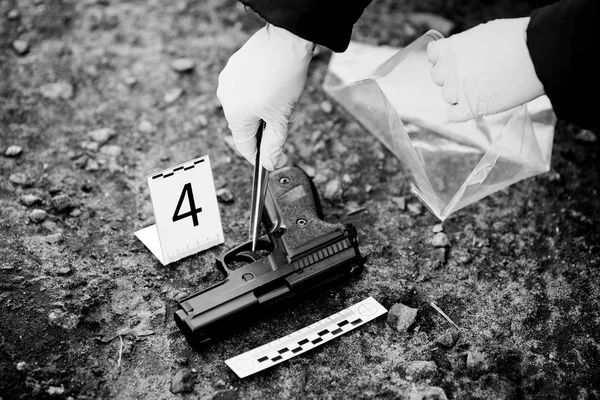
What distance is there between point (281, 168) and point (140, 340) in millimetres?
727

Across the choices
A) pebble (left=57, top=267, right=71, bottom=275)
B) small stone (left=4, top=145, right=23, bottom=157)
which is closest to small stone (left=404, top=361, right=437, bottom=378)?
pebble (left=57, top=267, right=71, bottom=275)

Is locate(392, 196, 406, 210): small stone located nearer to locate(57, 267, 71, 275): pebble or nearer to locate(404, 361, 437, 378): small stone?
locate(404, 361, 437, 378): small stone

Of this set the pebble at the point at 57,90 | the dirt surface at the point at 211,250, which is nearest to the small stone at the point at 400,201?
the dirt surface at the point at 211,250

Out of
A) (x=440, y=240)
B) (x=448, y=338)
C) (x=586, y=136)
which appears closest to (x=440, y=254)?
(x=440, y=240)

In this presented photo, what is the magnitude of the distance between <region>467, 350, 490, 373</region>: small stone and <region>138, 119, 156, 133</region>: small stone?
152cm

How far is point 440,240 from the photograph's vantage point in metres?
2.15

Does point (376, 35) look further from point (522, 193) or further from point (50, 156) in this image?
point (50, 156)

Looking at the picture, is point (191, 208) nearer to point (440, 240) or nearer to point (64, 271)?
point (64, 271)

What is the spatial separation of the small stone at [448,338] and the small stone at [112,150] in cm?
140

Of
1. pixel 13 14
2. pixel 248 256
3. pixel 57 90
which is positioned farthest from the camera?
pixel 13 14

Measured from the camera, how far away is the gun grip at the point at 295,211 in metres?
1.88

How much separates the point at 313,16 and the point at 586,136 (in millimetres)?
1473

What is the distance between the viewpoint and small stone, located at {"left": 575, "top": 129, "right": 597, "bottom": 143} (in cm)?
252

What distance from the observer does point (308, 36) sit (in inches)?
66.8
